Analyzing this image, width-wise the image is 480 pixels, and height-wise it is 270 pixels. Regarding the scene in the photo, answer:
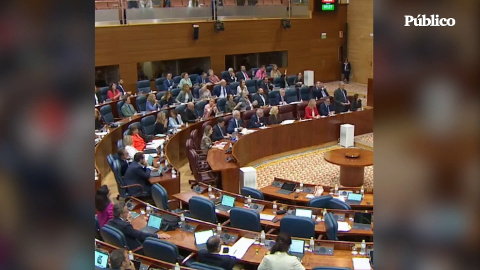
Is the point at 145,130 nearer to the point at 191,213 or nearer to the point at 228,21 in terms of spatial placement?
the point at 191,213

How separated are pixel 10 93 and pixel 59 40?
127 millimetres

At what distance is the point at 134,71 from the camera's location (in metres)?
17.7

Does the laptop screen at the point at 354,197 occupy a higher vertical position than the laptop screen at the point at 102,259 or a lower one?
lower

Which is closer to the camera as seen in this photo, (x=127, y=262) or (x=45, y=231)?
(x=45, y=231)

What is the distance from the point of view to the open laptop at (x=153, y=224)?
22.8ft

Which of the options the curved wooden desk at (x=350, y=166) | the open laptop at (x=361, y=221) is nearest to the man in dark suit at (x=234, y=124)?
the curved wooden desk at (x=350, y=166)

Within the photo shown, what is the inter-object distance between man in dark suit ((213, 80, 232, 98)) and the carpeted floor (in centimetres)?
334

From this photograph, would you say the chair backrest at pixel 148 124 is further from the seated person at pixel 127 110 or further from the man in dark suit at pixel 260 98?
the man in dark suit at pixel 260 98

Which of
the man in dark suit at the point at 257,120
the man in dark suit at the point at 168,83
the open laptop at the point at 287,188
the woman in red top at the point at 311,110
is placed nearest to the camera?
the open laptop at the point at 287,188

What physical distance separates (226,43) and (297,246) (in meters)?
14.2

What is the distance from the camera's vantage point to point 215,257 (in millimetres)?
5746

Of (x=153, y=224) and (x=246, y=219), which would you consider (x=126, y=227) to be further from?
(x=246, y=219)

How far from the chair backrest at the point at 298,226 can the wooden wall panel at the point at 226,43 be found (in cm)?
1004

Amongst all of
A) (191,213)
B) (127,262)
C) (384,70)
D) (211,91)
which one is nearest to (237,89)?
(211,91)
